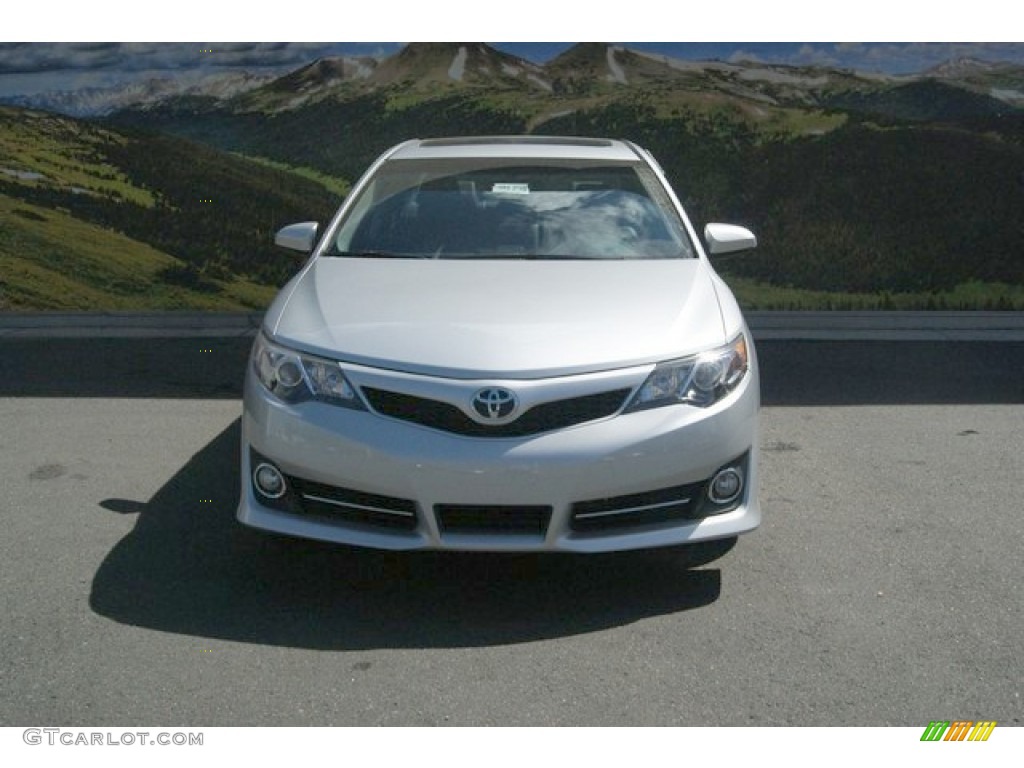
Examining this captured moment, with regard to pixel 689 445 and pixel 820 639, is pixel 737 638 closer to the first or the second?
pixel 820 639

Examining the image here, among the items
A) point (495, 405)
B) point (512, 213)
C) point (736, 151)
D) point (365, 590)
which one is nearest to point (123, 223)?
point (736, 151)

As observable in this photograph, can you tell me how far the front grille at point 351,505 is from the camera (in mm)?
4434

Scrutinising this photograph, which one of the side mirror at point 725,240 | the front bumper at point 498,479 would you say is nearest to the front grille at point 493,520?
the front bumper at point 498,479

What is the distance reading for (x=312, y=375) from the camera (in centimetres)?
458

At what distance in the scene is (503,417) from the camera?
4.37 m

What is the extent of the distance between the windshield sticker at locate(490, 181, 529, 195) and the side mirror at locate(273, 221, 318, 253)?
87 centimetres

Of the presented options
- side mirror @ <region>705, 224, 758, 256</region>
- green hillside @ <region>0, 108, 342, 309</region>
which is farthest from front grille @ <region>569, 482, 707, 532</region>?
green hillside @ <region>0, 108, 342, 309</region>

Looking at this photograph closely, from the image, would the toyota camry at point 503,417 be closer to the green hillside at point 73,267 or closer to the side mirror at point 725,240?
the side mirror at point 725,240

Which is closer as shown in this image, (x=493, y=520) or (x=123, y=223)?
(x=493, y=520)

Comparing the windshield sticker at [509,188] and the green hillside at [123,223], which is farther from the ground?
the windshield sticker at [509,188]

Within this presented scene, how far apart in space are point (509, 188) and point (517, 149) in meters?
0.59

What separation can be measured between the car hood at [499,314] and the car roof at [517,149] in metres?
1.19
